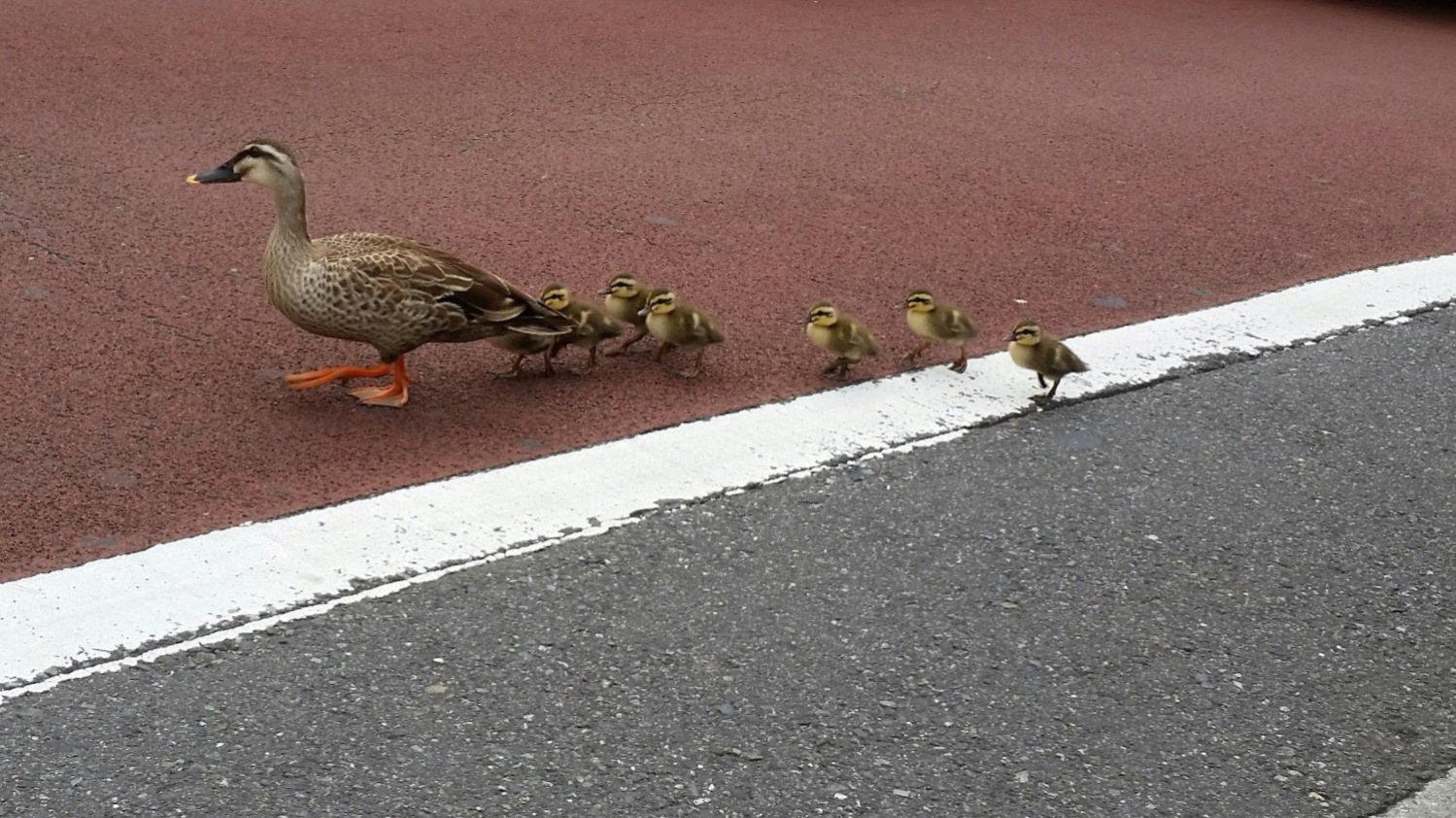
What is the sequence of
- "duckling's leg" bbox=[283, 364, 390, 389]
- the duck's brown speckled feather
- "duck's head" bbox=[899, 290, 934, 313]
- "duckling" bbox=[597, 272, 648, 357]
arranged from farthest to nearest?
"duckling" bbox=[597, 272, 648, 357], "duck's head" bbox=[899, 290, 934, 313], "duckling's leg" bbox=[283, 364, 390, 389], the duck's brown speckled feather

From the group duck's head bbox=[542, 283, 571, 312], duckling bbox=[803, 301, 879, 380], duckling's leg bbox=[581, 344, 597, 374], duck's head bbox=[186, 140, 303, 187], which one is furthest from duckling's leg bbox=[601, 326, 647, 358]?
duck's head bbox=[186, 140, 303, 187]

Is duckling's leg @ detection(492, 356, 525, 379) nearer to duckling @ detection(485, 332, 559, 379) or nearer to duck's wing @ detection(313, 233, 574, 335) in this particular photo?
duckling @ detection(485, 332, 559, 379)

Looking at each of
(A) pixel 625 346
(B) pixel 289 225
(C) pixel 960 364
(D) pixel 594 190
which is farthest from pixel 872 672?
(D) pixel 594 190

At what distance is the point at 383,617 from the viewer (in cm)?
395

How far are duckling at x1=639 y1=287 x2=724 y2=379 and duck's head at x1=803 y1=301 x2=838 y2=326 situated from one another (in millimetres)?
343

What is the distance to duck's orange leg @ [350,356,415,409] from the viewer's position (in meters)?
5.21

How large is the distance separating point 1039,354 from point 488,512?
2.08m

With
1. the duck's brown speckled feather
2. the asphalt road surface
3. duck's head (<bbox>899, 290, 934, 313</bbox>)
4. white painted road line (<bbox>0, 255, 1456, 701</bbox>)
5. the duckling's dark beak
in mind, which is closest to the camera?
the asphalt road surface

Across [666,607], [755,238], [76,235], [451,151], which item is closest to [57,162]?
[76,235]

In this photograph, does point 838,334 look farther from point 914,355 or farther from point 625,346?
point 625,346

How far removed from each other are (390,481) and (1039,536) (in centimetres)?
183

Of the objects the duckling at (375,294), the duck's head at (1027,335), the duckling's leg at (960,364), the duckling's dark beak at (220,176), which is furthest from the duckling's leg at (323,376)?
the duck's head at (1027,335)

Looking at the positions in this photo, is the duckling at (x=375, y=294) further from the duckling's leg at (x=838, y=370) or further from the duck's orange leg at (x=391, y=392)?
the duckling's leg at (x=838, y=370)

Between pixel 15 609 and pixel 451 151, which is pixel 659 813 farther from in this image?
pixel 451 151
